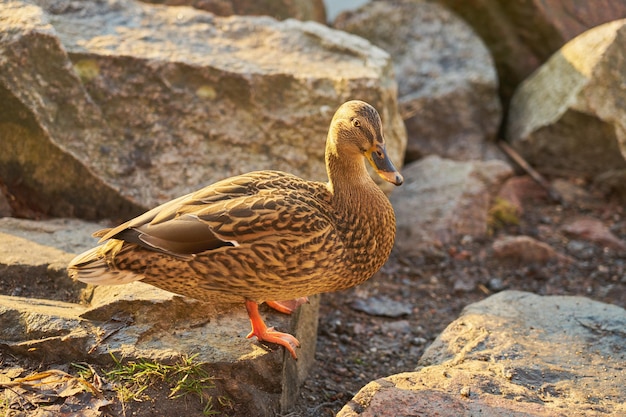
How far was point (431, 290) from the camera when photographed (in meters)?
5.29

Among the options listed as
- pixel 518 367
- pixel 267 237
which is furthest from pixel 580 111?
pixel 267 237

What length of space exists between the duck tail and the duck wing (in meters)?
0.07

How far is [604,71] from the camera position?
6.15 meters

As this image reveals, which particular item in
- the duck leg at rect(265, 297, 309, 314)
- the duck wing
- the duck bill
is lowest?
the duck leg at rect(265, 297, 309, 314)

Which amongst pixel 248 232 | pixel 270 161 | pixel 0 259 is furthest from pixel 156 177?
pixel 248 232

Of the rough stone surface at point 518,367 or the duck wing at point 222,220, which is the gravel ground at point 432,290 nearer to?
the rough stone surface at point 518,367

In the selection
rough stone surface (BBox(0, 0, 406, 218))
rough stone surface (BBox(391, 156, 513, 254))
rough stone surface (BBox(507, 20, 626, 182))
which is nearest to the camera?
rough stone surface (BBox(0, 0, 406, 218))

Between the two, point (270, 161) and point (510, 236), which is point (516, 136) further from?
point (270, 161)

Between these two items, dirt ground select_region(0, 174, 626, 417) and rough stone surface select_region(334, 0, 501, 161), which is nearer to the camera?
dirt ground select_region(0, 174, 626, 417)

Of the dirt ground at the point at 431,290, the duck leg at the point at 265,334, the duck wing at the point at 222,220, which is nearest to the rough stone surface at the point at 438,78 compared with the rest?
the dirt ground at the point at 431,290

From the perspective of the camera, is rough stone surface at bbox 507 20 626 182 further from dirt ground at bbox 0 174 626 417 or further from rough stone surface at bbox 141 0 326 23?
rough stone surface at bbox 141 0 326 23

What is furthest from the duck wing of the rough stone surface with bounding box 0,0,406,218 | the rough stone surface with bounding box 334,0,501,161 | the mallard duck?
the rough stone surface with bounding box 334,0,501,161

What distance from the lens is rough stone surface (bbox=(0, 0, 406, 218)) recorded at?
185 inches

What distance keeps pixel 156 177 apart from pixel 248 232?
1542 millimetres
